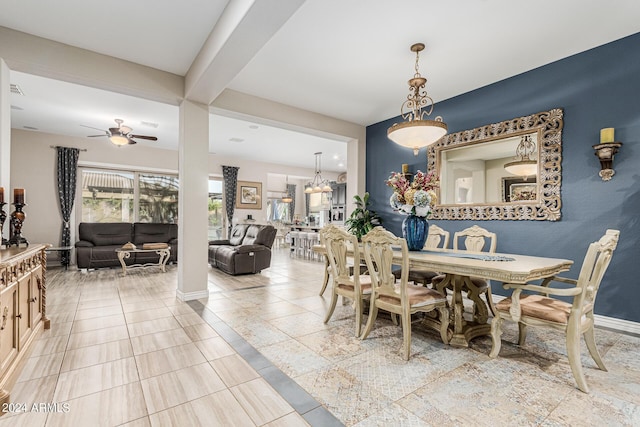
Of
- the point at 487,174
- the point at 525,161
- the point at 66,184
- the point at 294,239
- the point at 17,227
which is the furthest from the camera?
the point at 294,239

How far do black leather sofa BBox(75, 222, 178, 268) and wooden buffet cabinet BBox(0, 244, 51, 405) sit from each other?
140 inches

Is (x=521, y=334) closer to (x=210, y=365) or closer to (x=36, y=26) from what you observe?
(x=210, y=365)

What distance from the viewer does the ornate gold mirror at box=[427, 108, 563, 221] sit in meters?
3.52

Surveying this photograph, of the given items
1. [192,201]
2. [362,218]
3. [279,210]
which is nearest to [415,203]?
[362,218]

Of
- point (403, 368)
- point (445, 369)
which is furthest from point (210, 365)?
point (445, 369)

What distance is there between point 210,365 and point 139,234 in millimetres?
5850

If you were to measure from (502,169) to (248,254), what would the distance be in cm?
435

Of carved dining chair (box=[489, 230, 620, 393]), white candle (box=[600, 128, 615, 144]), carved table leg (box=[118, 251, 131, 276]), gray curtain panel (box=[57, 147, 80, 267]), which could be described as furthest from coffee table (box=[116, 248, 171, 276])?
white candle (box=[600, 128, 615, 144])

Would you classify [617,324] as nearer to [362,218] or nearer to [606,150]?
[606,150]

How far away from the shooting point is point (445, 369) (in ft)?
7.15

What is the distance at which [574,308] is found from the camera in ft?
6.52

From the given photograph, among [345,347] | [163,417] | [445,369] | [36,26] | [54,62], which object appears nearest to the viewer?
[163,417]

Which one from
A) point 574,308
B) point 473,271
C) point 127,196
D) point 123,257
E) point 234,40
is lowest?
point 123,257

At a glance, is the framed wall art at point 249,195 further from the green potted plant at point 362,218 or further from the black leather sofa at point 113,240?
the green potted plant at point 362,218
